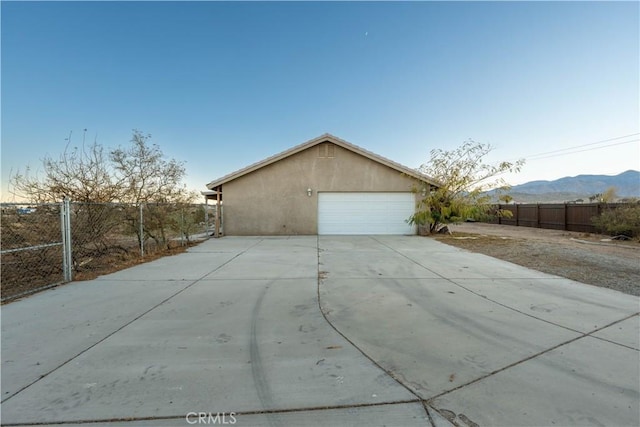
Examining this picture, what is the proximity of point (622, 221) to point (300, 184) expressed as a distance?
14673 millimetres

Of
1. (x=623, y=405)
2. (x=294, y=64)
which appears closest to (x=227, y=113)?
(x=294, y=64)

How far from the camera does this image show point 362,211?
13812 mm

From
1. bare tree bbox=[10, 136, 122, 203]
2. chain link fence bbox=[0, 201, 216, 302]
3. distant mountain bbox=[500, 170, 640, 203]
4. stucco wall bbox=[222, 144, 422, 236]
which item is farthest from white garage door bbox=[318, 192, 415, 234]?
distant mountain bbox=[500, 170, 640, 203]

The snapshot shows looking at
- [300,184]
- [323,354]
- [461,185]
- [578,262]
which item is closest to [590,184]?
[461,185]

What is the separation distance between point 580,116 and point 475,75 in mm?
8679

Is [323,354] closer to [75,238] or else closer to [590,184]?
[75,238]

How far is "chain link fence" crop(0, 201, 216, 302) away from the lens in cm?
532

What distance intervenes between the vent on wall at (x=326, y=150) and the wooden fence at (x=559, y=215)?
1412 centimetres

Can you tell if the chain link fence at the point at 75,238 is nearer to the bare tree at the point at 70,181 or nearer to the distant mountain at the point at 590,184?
the bare tree at the point at 70,181

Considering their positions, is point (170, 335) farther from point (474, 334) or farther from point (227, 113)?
point (227, 113)

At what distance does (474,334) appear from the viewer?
10.4ft

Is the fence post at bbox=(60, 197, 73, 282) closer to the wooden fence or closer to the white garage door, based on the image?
the white garage door

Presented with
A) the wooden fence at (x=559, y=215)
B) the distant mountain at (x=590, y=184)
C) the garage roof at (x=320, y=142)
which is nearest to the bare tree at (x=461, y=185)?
the garage roof at (x=320, y=142)

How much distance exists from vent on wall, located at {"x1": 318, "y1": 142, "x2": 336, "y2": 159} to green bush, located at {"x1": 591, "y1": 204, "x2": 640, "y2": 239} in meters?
13.2
